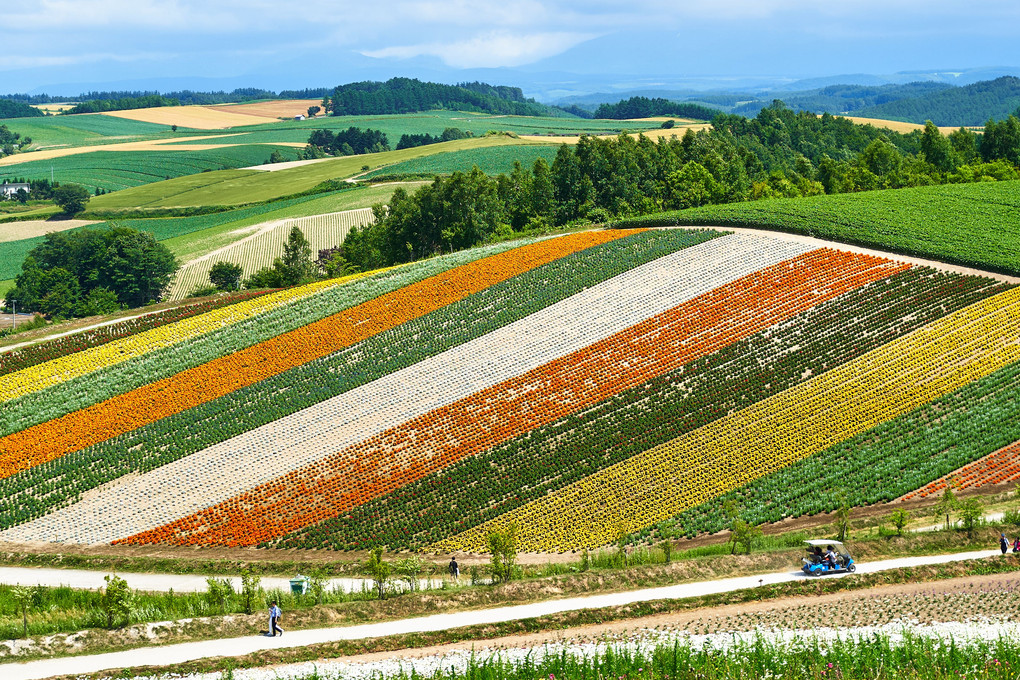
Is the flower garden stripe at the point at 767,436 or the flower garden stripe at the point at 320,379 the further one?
the flower garden stripe at the point at 320,379

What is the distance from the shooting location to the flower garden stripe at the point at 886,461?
124ft

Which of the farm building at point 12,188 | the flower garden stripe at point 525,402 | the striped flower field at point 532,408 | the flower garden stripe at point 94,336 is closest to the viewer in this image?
the striped flower field at point 532,408

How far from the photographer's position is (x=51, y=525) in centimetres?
4116

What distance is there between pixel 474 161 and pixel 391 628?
437ft

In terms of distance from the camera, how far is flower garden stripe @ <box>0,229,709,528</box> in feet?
146

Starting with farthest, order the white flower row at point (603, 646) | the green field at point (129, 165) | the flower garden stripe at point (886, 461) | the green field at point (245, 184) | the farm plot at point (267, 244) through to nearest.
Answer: the green field at point (129, 165) < the green field at point (245, 184) < the farm plot at point (267, 244) < the flower garden stripe at point (886, 461) < the white flower row at point (603, 646)

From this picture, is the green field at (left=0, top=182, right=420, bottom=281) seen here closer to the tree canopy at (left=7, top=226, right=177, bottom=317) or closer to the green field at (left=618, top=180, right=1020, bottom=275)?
the tree canopy at (left=7, top=226, right=177, bottom=317)

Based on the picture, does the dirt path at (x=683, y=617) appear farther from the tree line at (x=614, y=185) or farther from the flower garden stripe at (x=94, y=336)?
the tree line at (x=614, y=185)

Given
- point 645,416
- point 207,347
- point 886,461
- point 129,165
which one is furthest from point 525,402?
point 129,165

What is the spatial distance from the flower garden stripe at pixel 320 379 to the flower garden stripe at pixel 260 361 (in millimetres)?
1156

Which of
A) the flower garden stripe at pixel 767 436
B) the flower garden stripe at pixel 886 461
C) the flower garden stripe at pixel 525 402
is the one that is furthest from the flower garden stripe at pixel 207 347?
the flower garden stripe at pixel 886 461

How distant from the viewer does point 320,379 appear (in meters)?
53.0

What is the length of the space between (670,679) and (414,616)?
932 centimetres

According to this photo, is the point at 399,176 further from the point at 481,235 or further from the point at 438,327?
the point at 438,327
